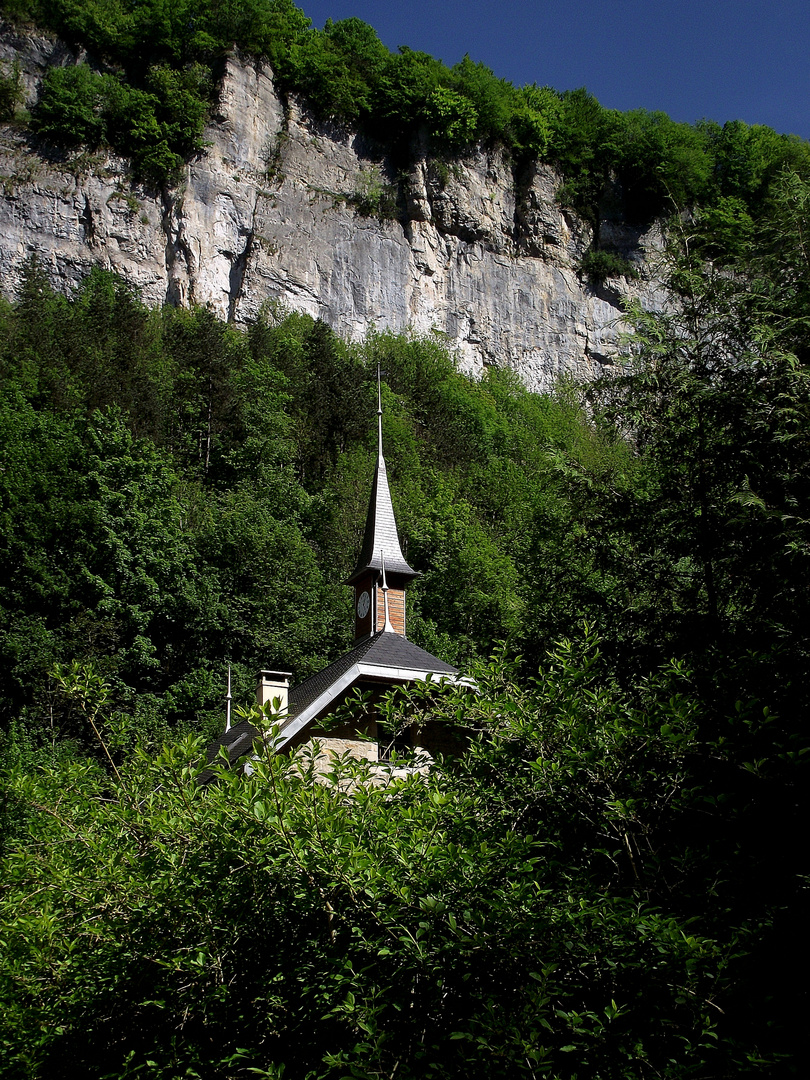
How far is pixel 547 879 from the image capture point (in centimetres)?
451

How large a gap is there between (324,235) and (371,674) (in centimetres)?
3613

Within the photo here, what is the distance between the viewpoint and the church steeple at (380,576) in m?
14.9

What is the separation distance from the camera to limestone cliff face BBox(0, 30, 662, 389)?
3872 centimetres

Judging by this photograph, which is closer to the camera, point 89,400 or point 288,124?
point 89,400

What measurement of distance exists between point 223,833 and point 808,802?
2.72 m

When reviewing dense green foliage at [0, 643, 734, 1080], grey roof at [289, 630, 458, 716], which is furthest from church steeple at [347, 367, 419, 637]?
dense green foliage at [0, 643, 734, 1080]

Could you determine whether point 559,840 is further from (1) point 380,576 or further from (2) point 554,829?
(1) point 380,576

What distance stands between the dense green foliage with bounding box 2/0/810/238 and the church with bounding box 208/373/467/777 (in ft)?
98.5

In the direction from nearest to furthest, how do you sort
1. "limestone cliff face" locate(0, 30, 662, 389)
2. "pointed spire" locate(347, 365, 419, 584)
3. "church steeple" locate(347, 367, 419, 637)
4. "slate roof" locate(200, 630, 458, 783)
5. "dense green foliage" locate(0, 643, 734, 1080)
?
"dense green foliage" locate(0, 643, 734, 1080)
"slate roof" locate(200, 630, 458, 783)
"church steeple" locate(347, 367, 419, 637)
"pointed spire" locate(347, 365, 419, 584)
"limestone cliff face" locate(0, 30, 662, 389)

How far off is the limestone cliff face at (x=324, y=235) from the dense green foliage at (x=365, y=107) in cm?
110

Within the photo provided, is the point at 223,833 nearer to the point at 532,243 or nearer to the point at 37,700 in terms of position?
the point at 37,700

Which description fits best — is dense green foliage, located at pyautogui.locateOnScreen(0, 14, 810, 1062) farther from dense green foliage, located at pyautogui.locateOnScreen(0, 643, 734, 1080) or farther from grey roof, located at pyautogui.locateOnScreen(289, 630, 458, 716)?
grey roof, located at pyautogui.locateOnScreen(289, 630, 458, 716)

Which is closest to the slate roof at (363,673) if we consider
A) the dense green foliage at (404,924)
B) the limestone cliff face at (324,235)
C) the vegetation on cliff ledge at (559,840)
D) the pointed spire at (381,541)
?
the vegetation on cliff ledge at (559,840)

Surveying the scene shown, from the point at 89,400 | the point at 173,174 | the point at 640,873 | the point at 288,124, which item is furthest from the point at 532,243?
the point at 640,873
